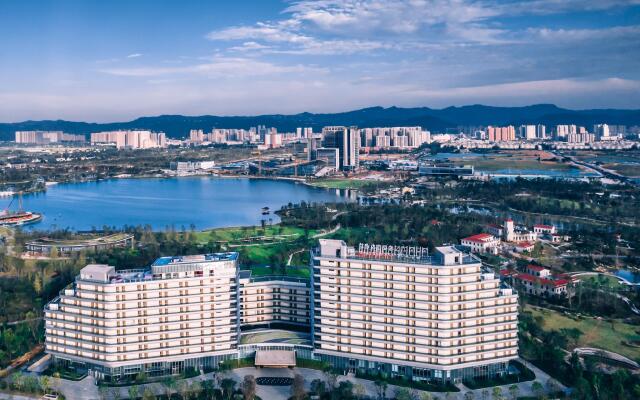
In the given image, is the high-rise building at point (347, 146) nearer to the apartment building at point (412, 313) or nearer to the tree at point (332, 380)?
the apartment building at point (412, 313)

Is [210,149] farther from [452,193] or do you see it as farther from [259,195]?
[452,193]

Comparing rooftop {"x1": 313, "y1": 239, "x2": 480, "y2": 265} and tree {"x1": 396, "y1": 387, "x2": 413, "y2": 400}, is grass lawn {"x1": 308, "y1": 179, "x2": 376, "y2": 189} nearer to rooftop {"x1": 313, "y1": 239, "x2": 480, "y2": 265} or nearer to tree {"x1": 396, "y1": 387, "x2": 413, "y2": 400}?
rooftop {"x1": 313, "y1": 239, "x2": 480, "y2": 265}

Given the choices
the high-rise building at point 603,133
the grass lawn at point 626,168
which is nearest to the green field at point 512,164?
the grass lawn at point 626,168

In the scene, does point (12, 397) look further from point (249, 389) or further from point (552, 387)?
point (552, 387)

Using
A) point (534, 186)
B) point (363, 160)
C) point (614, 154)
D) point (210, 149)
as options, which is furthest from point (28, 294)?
point (210, 149)

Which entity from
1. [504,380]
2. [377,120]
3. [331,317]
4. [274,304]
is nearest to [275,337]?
[274,304]
